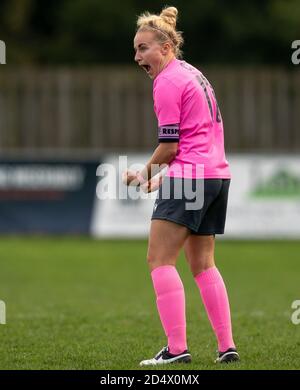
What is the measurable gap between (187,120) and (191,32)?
2446 cm

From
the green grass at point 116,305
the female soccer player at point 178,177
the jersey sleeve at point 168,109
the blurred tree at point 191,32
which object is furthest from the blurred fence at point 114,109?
the jersey sleeve at point 168,109

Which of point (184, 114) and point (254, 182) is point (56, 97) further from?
point (184, 114)

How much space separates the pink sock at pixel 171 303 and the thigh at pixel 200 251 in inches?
8.0

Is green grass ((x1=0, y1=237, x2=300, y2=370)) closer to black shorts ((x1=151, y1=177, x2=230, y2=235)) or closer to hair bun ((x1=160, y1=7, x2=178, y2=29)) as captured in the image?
black shorts ((x1=151, y1=177, x2=230, y2=235))

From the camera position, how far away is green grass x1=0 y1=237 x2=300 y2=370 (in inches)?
259

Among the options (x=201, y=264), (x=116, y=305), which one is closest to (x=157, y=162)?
(x=201, y=264)

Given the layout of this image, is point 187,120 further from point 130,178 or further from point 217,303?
point 217,303

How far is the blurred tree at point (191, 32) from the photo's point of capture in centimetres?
2966

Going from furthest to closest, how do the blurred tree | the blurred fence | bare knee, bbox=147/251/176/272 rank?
1. the blurred tree
2. the blurred fence
3. bare knee, bbox=147/251/176/272

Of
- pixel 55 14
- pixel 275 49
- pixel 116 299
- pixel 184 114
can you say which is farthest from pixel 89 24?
pixel 184 114

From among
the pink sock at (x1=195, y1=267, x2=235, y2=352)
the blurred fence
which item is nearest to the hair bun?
the pink sock at (x1=195, y1=267, x2=235, y2=352)

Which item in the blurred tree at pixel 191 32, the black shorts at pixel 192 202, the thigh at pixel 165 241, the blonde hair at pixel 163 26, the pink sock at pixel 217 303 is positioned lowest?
the pink sock at pixel 217 303

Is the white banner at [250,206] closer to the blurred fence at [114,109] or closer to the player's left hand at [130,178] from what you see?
the blurred fence at [114,109]
